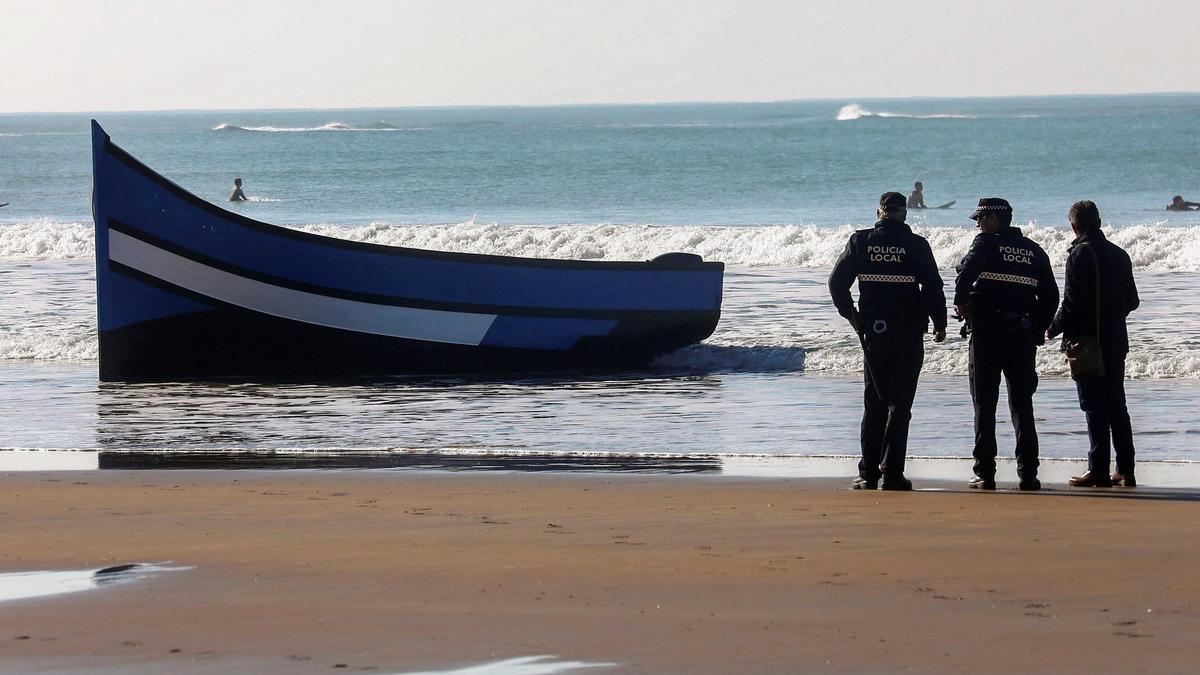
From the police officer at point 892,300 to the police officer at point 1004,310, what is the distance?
0.57 ft

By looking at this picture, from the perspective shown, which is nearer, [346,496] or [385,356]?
[346,496]

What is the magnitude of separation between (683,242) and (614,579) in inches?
964

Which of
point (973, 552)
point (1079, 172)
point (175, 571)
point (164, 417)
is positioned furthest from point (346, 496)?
point (1079, 172)

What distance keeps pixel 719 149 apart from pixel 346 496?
93.4m

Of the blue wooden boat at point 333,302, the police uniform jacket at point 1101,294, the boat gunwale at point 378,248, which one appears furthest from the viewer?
the blue wooden boat at point 333,302

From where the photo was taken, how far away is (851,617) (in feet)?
16.4

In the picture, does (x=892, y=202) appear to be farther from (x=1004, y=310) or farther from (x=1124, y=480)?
(x=1124, y=480)

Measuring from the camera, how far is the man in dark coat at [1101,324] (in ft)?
25.5

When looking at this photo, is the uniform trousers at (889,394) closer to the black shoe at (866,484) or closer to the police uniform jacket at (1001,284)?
the black shoe at (866,484)

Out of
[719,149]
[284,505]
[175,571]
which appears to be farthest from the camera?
[719,149]

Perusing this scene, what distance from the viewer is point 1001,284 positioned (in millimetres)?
7570

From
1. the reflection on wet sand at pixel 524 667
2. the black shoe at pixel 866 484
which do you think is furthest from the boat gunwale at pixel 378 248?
the reflection on wet sand at pixel 524 667

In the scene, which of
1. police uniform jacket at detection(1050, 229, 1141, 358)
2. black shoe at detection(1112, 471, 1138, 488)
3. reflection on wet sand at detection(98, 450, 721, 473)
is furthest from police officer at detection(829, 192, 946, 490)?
reflection on wet sand at detection(98, 450, 721, 473)

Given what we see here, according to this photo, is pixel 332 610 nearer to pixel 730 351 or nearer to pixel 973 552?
pixel 973 552
